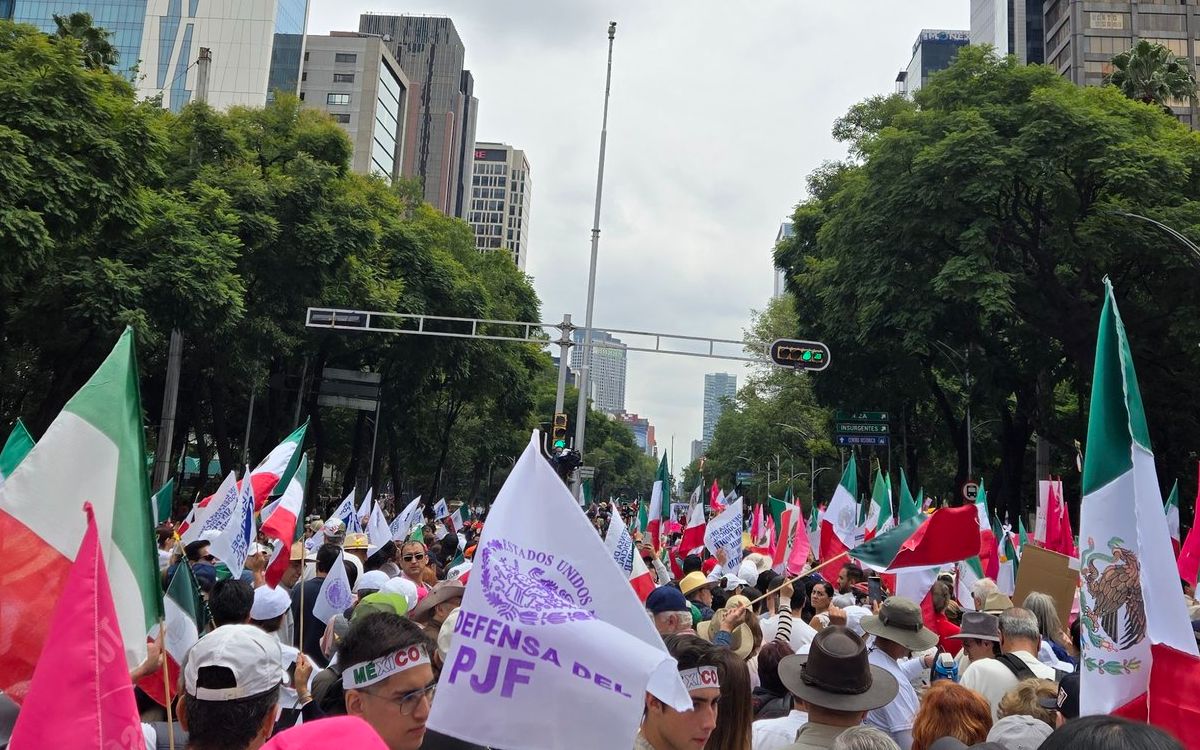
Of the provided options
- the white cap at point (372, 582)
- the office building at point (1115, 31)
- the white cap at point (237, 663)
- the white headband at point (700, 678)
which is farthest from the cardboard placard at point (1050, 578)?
the office building at point (1115, 31)

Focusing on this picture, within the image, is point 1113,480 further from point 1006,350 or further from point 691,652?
point 1006,350

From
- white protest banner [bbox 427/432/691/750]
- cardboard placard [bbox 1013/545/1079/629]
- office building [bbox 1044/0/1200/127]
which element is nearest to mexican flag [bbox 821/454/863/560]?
cardboard placard [bbox 1013/545/1079/629]

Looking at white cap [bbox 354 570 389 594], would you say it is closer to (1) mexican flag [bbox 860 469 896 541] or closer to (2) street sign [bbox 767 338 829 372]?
(1) mexican flag [bbox 860 469 896 541]

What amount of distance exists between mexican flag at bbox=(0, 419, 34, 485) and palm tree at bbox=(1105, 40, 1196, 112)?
138ft

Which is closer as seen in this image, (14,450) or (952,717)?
(952,717)

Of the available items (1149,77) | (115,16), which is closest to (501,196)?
(115,16)

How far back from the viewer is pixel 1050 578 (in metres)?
8.64

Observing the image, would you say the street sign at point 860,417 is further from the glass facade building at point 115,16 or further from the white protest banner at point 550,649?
the glass facade building at point 115,16

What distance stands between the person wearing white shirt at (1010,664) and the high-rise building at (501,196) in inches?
6857

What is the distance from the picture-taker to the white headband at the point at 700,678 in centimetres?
381

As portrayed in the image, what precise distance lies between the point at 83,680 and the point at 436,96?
140 metres

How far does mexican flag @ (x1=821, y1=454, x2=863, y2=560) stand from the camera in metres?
13.3

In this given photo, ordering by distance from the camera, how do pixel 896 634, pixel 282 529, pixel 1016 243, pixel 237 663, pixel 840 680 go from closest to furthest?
pixel 237 663, pixel 840 680, pixel 896 634, pixel 282 529, pixel 1016 243

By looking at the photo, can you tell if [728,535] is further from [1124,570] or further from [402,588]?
[1124,570]
